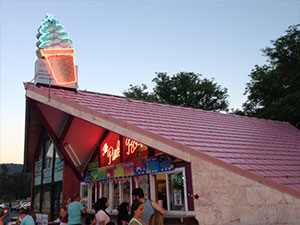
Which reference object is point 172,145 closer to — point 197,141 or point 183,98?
point 197,141

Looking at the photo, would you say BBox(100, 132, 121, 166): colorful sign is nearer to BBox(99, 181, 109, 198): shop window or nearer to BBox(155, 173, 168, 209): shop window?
BBox(99, 181, 109, 198): shop window

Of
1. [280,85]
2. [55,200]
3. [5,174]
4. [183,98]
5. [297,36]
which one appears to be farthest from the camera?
[5,174]

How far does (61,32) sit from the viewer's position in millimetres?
13141

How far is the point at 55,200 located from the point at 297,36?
17.3 m

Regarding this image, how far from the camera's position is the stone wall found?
6598mm

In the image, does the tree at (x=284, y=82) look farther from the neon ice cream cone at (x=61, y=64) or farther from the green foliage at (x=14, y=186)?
the green foliage at (x=14, y=186)

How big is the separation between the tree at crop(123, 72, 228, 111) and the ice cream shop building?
697 inches

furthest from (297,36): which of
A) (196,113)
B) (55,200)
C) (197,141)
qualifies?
(55,200)

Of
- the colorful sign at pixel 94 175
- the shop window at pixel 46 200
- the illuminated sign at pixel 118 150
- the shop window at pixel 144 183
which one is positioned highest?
the illuminated sign at pixel 118 150

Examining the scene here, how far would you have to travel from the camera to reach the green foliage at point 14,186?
6794 cm

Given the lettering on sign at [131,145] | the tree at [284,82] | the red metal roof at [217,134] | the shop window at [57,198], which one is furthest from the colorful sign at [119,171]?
the tree at [284,82]

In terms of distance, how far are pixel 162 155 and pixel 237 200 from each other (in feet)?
10.4

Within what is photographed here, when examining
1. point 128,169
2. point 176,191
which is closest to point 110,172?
point 128,169

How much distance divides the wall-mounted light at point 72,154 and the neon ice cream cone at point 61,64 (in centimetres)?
312
